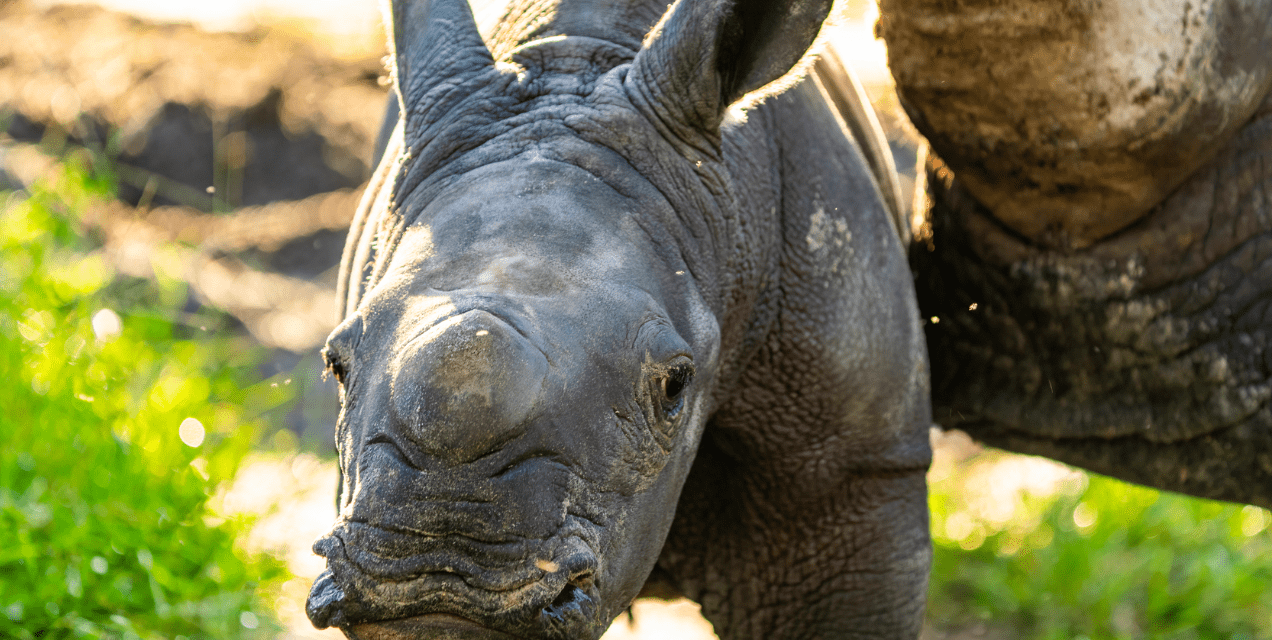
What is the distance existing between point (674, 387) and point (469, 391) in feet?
1.77

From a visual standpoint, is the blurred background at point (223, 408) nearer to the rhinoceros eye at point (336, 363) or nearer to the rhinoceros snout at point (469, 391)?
A: the rhinoceros snout at point (469, 391)

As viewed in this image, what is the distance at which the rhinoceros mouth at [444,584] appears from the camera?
6.77 ft

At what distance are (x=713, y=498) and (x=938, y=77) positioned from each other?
4.21 feet

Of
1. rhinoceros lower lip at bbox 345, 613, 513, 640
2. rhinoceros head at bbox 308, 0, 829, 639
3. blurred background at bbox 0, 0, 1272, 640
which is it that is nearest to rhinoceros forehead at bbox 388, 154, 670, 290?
rhinoceros head at bbox 308, 0, 829, 639

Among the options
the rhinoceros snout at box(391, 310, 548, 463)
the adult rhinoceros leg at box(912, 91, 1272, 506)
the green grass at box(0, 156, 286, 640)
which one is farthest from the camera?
the green grass at box(0, 156, 286, 640)

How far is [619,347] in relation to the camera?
88.9 inches

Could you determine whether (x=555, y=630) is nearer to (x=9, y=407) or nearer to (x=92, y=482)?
(x=92, y=482)

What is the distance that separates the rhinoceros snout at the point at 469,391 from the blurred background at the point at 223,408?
1.10 m

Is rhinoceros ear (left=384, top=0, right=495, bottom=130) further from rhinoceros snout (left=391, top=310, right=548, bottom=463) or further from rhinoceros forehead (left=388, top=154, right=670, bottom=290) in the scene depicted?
rhinoceros snout (left=391, top=310, right=548, bottom=463)

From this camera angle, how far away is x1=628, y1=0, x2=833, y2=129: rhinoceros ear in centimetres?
255

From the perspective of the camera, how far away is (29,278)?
238 inches

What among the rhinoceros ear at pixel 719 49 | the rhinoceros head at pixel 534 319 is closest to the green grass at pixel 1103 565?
the rhinoceros head at pixel 534 319

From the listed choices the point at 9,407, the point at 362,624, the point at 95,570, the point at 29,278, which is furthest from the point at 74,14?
the point at 362,624

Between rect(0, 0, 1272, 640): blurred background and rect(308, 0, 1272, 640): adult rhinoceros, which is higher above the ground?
rect(308, 0, 1272, 640): adult rhinoceros
